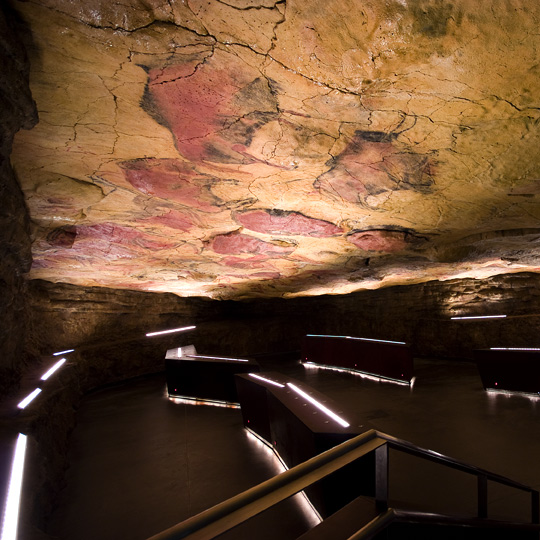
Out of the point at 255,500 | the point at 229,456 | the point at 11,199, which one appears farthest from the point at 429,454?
the point at 11,199

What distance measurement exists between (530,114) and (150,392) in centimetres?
840

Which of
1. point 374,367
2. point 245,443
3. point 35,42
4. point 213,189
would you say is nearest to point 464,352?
point 374,367

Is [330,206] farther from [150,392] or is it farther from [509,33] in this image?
[150,392]

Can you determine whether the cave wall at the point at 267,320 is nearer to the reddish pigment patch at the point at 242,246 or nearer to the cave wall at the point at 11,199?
the cave wall at the point at 11,199

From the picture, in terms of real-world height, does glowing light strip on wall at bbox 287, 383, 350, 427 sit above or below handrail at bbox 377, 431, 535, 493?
below

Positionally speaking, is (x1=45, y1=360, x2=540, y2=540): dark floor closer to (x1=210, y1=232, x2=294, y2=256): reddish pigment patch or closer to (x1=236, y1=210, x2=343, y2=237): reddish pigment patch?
(x1=236, y1=210, x2=343, y2=237): reddish pigment patch

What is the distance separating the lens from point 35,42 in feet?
5.18

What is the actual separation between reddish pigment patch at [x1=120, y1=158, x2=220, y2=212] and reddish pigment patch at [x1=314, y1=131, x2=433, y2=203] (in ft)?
3.86

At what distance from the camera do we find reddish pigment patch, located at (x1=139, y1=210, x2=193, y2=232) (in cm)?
386

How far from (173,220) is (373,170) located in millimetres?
2492

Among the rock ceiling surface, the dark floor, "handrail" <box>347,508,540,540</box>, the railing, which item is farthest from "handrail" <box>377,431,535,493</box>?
the rock ceiling surface

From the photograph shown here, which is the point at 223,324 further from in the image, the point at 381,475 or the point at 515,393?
the point at 381,475

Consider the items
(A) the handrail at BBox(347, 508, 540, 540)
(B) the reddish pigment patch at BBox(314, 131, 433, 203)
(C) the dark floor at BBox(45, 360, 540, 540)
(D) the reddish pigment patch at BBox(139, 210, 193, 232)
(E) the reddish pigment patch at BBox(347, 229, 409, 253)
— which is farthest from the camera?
(E) the reddish pigment patch at BBox(347, 229, 409, 253)

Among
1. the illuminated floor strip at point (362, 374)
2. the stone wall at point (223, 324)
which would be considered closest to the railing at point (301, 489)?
the stone wall at point (223, 324)
